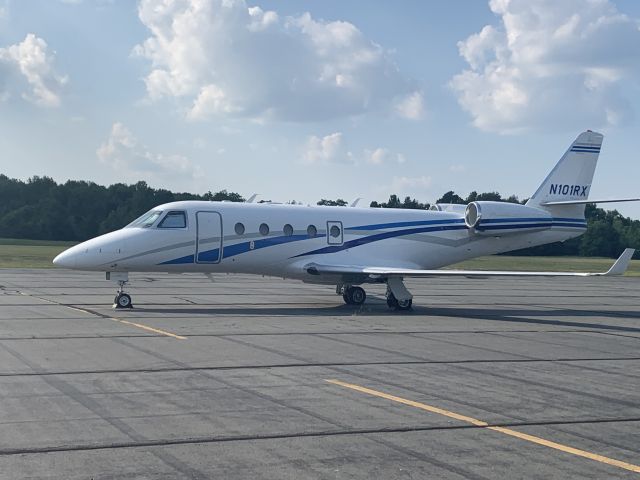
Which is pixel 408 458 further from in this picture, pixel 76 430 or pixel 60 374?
pixel 60 374

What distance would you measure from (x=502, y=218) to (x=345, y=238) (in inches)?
219

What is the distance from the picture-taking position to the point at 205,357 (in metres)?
13.9

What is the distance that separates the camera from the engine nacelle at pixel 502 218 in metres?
28.0

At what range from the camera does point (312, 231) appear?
26109 millimetres

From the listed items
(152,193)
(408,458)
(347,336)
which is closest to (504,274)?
(347,336)

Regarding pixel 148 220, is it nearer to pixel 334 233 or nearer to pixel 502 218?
pixel 334 233

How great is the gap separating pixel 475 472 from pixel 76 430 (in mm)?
4070

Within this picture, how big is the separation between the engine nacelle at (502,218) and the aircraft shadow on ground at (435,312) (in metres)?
2.74

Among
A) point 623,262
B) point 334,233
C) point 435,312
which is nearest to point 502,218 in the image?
point 435,312

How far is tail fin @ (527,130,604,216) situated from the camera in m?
29.1

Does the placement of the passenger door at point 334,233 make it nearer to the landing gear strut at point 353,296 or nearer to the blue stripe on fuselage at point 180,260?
the landing gear strut at point 353,296

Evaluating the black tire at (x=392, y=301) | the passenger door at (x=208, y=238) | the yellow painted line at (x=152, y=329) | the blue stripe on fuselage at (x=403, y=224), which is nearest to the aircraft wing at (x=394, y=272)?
the black tire at (x=392, y=301)

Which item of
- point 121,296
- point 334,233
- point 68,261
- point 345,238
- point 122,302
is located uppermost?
point 334,233

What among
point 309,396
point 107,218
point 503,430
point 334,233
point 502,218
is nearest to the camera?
point 503,430
